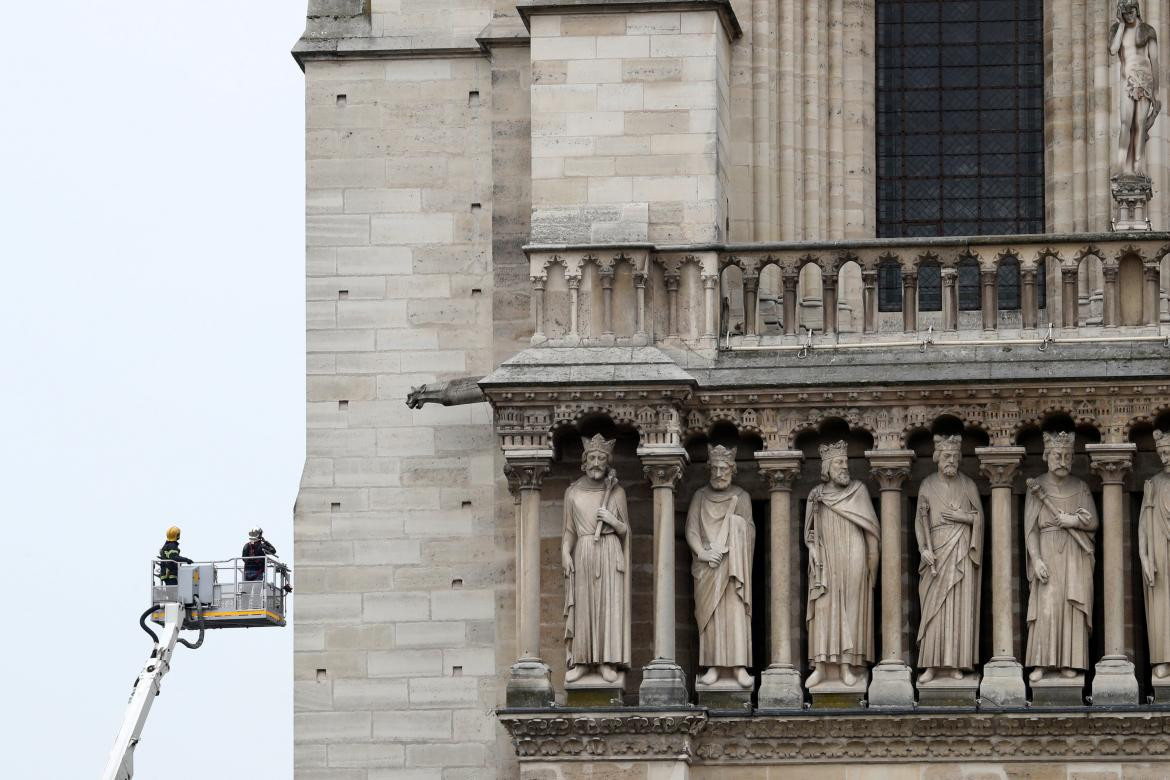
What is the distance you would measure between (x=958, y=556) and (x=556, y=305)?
3.58 meters

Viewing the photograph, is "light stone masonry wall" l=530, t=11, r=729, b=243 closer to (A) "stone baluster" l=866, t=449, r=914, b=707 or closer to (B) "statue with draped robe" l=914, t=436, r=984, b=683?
(A) "stone baluster" l=866, t=449, r=914, b=707

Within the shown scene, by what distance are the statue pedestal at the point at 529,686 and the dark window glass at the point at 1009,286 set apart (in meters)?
5.05

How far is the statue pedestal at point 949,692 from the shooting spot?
29.7m

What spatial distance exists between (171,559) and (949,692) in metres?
9.23

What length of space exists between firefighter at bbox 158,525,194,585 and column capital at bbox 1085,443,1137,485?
9740 millimetres

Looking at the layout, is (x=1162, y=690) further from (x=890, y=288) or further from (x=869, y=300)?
(x=890, y=288)

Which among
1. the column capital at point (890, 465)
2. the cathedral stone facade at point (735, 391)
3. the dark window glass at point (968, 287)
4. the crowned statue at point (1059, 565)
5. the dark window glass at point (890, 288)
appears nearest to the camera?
the crowned statue at point (1059, 565)

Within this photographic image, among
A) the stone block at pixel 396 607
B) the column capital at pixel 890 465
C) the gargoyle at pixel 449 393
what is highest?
the gargoyle at pixel 449 393

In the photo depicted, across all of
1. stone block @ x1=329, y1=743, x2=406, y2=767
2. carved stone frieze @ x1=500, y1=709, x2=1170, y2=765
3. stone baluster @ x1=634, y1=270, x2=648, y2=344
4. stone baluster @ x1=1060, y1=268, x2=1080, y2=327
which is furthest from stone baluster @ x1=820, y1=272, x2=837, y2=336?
stone block @ x1=329, y1=743, x2=406, y2=767

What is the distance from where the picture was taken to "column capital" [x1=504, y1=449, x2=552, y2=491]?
1184 inches

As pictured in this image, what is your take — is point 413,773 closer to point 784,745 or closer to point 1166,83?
point 784,745

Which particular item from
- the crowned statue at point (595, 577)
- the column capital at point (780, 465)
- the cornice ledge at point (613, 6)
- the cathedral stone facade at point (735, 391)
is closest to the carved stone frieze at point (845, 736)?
the cathedral stone facade at point (735, 391)

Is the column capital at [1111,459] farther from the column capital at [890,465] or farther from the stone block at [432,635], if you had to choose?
the stone block at [432,635]

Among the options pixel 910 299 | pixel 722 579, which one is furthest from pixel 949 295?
pixel 722 579
